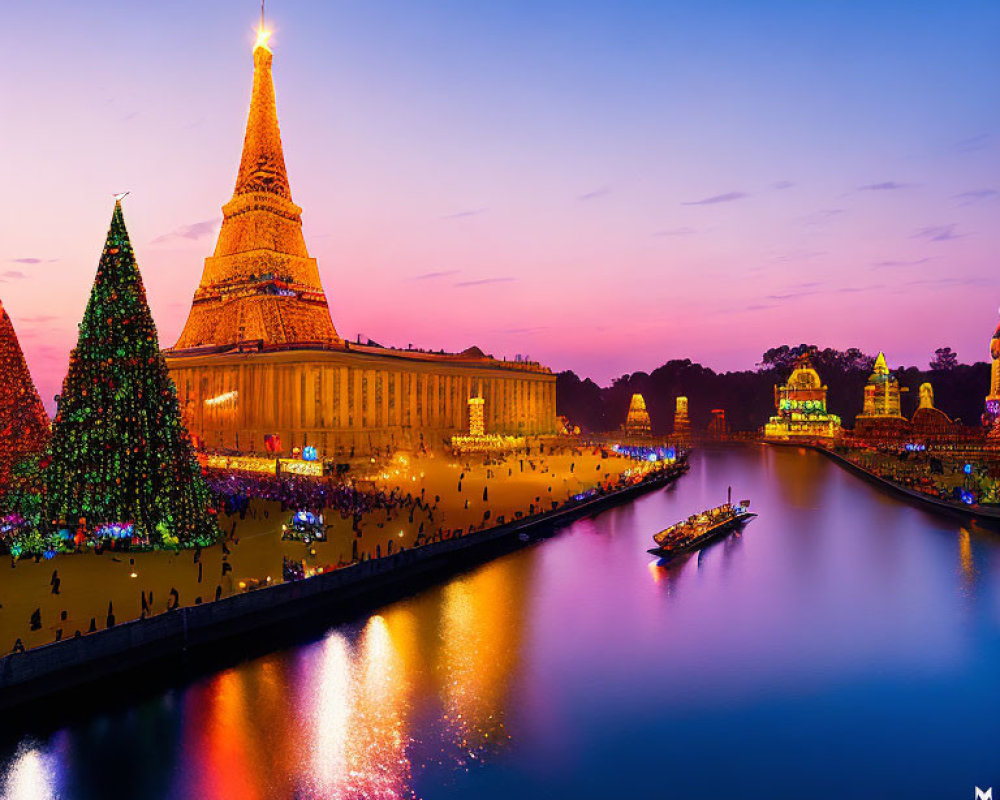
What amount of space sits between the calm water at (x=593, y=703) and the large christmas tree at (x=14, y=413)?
13961 mm

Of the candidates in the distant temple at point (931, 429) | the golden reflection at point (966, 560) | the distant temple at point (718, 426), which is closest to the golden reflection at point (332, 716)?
the golden reflection at point (966, 560)

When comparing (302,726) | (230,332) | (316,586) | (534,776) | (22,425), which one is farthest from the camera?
(230,332)

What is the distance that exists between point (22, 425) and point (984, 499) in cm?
5387

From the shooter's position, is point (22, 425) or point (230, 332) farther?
point (230, 332)

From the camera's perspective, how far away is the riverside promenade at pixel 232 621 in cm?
1633

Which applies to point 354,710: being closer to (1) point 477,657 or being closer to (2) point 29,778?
(1) point 477,657

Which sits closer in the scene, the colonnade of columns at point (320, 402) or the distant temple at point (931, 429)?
the colonnade of columns at point (320, 402)

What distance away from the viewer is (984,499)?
4447 cm

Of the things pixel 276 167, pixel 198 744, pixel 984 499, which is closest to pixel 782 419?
pixel 984 499

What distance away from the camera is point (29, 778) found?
565 inches

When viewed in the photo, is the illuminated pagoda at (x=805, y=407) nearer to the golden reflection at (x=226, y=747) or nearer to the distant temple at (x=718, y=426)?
the distant temple at (x=718, y=426)

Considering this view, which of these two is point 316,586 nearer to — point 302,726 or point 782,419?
point 302,726

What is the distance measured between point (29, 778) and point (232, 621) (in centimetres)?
666

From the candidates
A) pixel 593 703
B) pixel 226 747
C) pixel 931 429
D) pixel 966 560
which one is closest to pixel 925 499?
pixel 966 560
